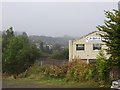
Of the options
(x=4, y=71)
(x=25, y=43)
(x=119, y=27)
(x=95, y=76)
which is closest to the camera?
(x=119, y=27)

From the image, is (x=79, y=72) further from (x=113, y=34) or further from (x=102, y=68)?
(x=113, y=34)

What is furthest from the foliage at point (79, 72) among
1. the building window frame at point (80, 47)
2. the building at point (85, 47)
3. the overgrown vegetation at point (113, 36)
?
the building window frame at point (80, 47)

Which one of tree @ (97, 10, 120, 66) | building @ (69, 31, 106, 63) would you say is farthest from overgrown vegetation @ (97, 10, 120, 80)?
building @ (69, 31, 106, 63)

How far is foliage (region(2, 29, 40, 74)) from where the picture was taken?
22.8 m

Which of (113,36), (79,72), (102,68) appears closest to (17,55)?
(79,72)

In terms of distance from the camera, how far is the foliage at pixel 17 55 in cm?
2275

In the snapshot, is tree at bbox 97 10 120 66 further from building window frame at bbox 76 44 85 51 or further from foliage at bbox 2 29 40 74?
building window frame at bbox 76 44 85 51

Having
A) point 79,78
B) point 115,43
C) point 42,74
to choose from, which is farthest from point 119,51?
point 42,74

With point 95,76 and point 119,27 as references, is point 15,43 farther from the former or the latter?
point 119,27

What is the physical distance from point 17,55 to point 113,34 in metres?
10.8

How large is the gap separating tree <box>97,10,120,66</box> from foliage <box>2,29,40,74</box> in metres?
10.0

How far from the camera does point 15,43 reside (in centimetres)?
2378

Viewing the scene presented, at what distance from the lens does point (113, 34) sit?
1426 cm

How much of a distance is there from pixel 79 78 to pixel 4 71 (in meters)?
7.57
